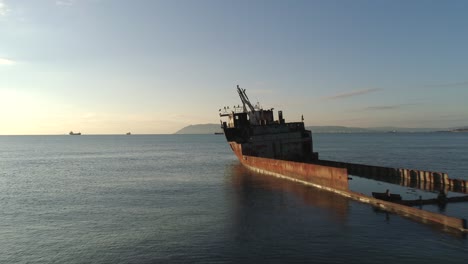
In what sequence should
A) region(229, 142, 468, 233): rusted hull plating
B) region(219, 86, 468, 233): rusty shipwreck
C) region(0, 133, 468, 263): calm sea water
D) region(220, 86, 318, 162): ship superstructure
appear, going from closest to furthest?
region(0, 133, 468, 263): calm sea water < region(229, 142, 468, 233): rusted hull plating < region(219, 86, 468, 233): rusty shipwreck < region(220, 86, 318, 162): ship superstructure

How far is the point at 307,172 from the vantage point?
32.9m

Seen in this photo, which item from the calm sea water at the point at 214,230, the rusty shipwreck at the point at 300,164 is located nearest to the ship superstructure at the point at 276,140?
the rusty shipwreck at the point at 300,164

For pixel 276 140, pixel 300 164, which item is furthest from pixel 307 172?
pixel 276 140

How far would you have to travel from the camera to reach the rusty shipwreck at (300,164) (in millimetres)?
23755

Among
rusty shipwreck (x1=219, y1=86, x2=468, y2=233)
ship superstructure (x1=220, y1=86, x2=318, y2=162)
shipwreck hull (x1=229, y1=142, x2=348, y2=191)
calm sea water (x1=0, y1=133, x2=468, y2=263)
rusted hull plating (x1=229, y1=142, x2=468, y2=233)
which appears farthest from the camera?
ship superstructure (x1=220, y1=86, x2=318, y2=162)

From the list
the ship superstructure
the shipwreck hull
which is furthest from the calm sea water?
the ship superstructure

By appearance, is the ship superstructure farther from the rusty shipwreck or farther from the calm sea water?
the calm sea water

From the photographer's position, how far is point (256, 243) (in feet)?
53.9

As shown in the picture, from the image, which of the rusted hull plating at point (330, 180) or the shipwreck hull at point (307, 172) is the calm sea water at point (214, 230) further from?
the shipwreck hull at point (307, 172)

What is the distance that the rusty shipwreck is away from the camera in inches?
935

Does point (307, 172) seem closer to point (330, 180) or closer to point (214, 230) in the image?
point (330, 180)

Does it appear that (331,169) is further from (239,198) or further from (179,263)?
(179,263)

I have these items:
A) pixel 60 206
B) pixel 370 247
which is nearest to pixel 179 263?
pixel 370 247

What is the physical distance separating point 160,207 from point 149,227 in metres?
5.57
